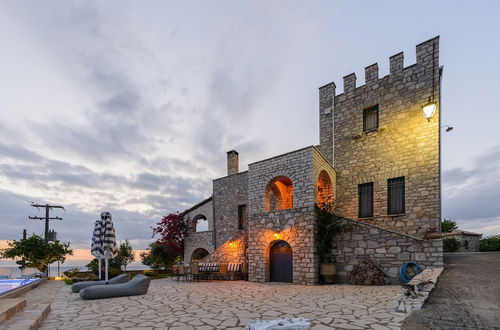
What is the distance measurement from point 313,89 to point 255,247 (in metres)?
9.16

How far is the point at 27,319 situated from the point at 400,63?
14.3m

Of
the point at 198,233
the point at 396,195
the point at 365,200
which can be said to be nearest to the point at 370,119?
the point at 396,195

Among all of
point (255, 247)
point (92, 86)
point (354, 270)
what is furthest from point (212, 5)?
point (354, 270)

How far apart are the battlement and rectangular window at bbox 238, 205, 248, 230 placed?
8648 mm

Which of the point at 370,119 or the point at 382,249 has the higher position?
the point at 370,119

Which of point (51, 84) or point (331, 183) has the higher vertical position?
Result: point (51, 84)

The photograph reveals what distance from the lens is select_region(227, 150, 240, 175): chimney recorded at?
57.1 feet

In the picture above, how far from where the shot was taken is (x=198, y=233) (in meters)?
17.7

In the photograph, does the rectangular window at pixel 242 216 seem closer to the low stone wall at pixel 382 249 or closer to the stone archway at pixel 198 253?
the stone archway at pixel 198 253

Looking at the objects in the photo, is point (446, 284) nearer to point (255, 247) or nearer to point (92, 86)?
point (255, 247)

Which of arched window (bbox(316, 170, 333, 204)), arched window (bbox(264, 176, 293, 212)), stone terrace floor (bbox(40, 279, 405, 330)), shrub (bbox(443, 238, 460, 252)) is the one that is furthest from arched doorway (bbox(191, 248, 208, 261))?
shrub (bbox(443, 238, 460, 252))

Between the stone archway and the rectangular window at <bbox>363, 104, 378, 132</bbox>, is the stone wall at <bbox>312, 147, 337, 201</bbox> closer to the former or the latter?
the rectangular window at <bbox>363, 104, 378, 132</bbox>

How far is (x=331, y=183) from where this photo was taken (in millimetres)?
11953

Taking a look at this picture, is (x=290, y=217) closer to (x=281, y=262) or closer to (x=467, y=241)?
(x=281, y=262)
